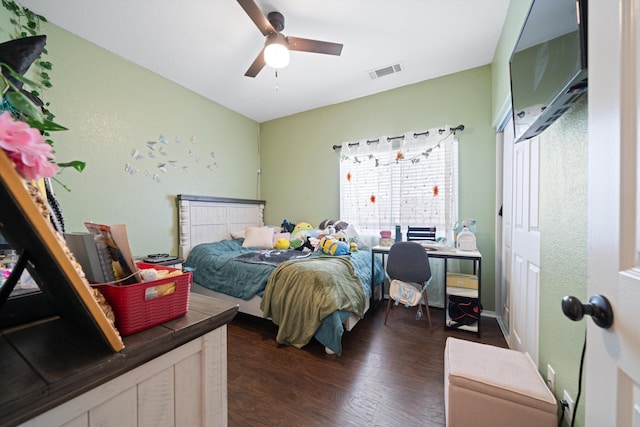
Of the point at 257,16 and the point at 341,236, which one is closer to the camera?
the point at 257,16

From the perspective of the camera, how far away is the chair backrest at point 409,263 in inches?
86.7

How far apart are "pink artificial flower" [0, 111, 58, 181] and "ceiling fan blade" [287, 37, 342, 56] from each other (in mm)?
2076

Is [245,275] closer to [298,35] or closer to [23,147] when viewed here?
[23,147]

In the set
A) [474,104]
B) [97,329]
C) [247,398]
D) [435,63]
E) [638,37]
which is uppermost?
[435,63]

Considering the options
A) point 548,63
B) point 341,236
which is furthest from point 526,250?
point 341,236

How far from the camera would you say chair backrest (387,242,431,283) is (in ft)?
7.22

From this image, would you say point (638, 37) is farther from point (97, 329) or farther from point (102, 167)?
point (102, 167)

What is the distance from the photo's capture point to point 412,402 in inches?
55.1

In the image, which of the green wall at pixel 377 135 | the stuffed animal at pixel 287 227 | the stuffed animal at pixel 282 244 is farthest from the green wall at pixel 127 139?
the stuffed animal at pixel 282 244

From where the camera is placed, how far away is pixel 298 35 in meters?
2.21

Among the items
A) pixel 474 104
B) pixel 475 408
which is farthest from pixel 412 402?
pixel 474 104

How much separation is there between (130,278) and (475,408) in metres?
1.45

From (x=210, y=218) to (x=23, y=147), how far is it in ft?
10.3

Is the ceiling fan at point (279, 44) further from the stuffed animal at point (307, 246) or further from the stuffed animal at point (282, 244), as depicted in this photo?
the stuffed animal at point (282, 244)
